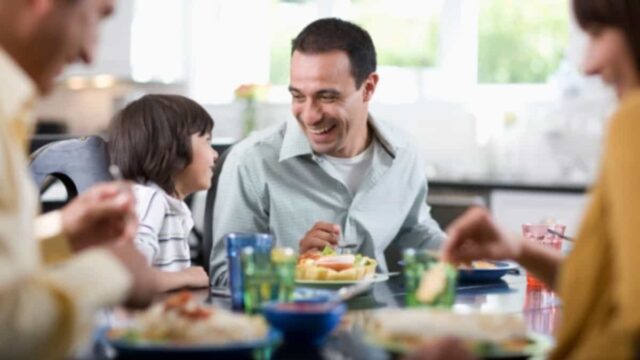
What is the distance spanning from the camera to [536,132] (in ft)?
20.1

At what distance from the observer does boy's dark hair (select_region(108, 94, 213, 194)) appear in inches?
123

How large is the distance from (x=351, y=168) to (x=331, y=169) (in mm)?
110

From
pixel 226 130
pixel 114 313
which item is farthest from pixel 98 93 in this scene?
pixel 114 313

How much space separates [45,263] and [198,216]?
15.8 feet

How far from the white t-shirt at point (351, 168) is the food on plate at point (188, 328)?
1727mm

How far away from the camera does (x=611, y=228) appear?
147cm

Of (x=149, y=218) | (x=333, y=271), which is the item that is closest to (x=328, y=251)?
(x=333, y=271)

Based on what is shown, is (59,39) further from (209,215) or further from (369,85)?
(369,85)

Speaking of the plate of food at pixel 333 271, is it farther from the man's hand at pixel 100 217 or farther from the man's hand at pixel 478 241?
the man's hand at pixel 100 217

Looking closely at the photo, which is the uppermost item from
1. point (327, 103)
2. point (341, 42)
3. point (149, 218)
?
point (341, 42)

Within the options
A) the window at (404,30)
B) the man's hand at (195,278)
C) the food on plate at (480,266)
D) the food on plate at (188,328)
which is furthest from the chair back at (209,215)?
the window at (404,30)

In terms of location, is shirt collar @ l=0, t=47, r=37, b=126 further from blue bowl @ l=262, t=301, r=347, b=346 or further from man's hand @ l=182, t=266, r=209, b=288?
man's hand @ l=182, t=266, r=209, b=288

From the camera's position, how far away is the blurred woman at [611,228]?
52.3 inches

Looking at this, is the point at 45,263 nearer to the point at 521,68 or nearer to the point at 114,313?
the point at 114,313
